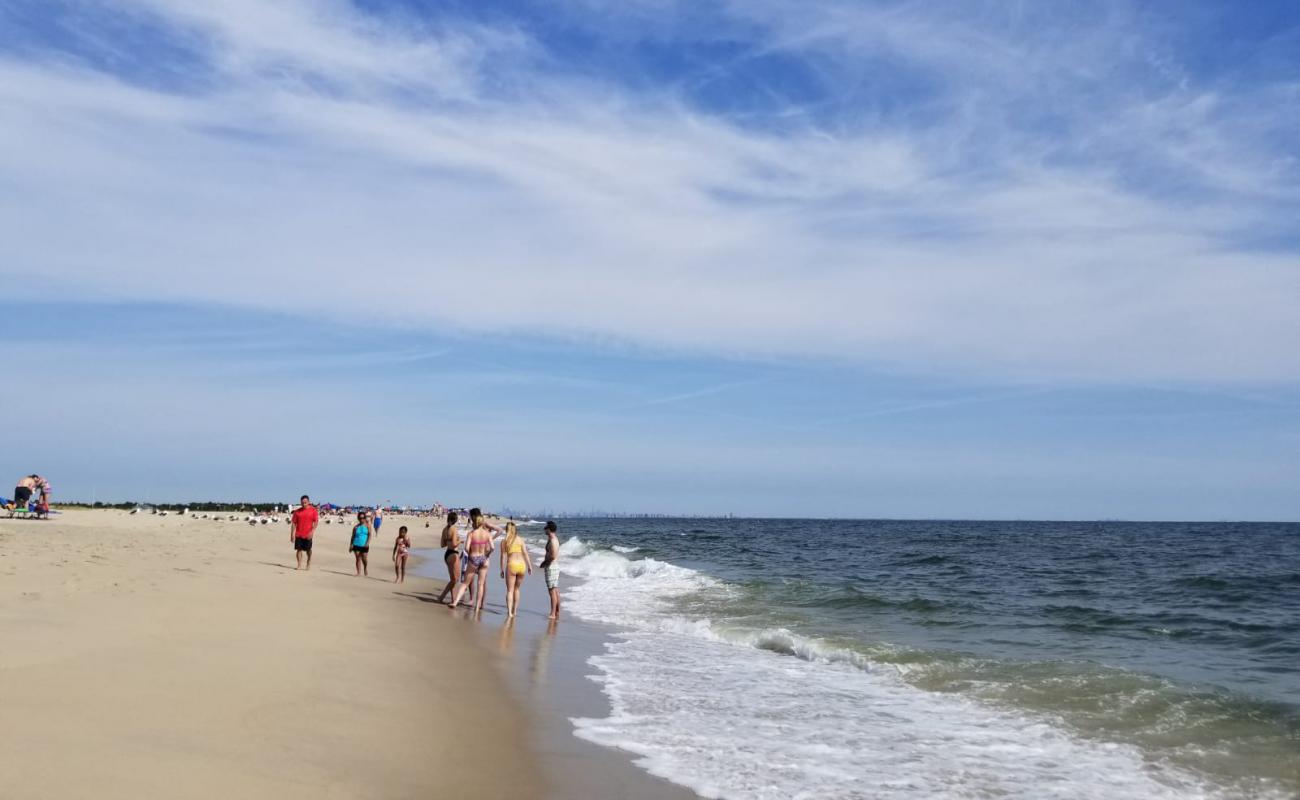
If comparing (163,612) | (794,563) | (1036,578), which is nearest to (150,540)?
(163,612)

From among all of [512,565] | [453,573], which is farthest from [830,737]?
[453,573]

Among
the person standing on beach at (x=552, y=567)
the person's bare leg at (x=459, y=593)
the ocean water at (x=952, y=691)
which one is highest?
the person standing on beach at (x=552, y=567)

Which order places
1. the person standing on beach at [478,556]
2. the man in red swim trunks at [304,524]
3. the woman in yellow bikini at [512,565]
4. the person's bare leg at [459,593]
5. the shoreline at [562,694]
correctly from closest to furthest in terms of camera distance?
the shoreline at [562,694] < the woman in yellow bikini at [512,565] < the person standing on beach at [478,556] < the person's bare leg at [459,593] < the man in red swim trunks at [304,524]

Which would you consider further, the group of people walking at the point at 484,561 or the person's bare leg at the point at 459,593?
the person's bare leg at the point at 459,593

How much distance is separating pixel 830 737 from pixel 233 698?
5160 millimetres

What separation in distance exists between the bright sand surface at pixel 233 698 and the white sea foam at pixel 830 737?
138 centimetres

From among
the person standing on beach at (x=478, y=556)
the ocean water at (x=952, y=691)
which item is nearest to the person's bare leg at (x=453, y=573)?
the person standing on beach at (x=478, y=556)

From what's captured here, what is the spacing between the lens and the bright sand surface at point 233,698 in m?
5.48

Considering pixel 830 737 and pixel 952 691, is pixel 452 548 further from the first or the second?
pixel 830 737

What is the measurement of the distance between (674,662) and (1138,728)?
5.70 meters

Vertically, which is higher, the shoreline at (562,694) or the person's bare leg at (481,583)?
the person's bare leg at (481,583)

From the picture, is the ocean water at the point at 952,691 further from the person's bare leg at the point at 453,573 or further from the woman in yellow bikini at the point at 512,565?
the person's bare leg at the point at 453,573

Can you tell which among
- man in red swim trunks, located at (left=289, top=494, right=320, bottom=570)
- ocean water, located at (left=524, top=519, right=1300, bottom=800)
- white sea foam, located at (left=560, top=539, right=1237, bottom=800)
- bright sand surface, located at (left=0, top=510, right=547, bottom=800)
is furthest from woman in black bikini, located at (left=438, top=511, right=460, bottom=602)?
white sea foam, located at (left=560, top=539, right=1237, bottom=800)

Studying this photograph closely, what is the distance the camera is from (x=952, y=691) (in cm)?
1127
